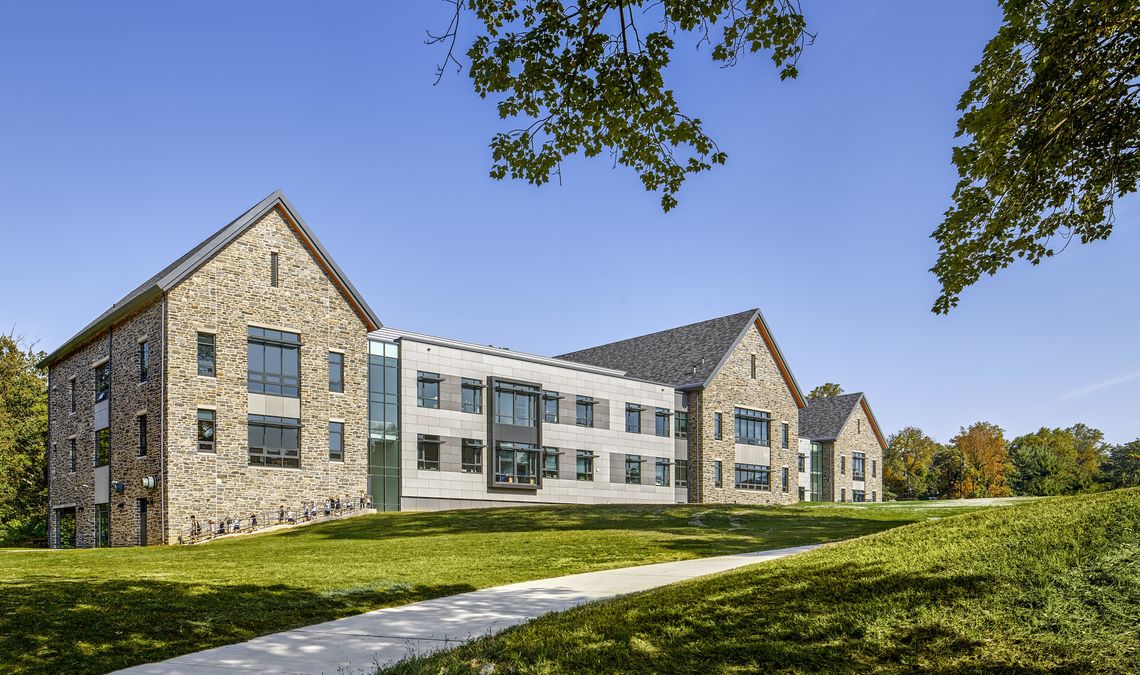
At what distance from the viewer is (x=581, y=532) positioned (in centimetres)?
2298

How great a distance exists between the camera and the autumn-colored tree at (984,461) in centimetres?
7694

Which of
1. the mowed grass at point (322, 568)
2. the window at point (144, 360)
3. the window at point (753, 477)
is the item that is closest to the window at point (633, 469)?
the window at point (753, 477)

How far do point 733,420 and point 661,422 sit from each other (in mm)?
5177

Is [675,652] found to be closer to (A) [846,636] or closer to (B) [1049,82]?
(A) [846,636]

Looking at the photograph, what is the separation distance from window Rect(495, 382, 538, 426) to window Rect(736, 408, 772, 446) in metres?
15.4

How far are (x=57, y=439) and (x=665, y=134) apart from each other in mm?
41767

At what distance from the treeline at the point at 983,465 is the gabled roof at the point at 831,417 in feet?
36.0

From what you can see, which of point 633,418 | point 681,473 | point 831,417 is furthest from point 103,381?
point 831,417

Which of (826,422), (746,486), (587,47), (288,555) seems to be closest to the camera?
(587,47)

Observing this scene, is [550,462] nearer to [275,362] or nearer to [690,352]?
[690,352]

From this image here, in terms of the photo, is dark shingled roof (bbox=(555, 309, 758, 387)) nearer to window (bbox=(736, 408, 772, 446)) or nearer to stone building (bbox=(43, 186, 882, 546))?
stone building (bbox=(43, 186, 882, 546))

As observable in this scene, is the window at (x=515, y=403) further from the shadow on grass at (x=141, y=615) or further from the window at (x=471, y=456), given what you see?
the shadow on grass at (x=141, y=615)

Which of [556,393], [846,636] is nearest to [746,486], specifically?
[556,393]

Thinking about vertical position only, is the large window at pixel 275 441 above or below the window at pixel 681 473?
above
